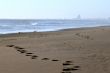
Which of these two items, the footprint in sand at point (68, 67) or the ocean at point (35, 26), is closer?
the footprint in sand at point (68, 67)

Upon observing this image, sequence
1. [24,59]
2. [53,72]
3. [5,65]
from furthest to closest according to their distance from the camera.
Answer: [24,59] → [5,65] → [53,72]

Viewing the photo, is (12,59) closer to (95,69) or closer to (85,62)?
(85,62)

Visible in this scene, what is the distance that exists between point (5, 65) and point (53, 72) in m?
1.40

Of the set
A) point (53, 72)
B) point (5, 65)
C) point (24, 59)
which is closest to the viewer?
point (53, 72)

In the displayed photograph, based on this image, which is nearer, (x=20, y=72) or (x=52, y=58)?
(x=20, y=72)

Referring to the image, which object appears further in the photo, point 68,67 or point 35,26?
point 35,26

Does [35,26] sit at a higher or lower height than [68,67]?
lower

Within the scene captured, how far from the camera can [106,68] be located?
557 cm

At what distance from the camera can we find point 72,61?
652cm

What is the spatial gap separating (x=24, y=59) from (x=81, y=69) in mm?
1970

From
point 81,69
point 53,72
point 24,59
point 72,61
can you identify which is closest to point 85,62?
point 72,61

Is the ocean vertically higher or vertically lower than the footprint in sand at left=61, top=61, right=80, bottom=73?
lower

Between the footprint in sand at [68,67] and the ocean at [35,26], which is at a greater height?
the footprint in sand at [68,67]

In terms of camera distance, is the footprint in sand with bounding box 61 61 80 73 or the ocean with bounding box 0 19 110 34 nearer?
the footprint in sand with bounding box 61 61 80 73
